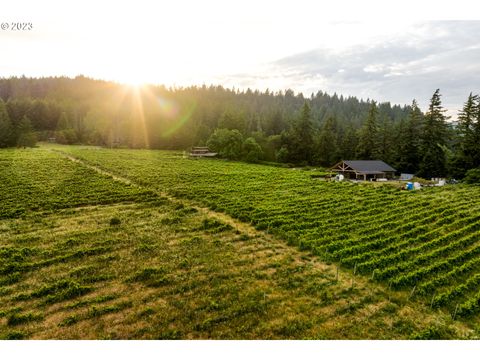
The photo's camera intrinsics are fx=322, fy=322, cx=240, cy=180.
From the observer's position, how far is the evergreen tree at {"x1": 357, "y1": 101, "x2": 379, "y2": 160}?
6228cm

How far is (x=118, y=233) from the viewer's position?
20406 millimetres

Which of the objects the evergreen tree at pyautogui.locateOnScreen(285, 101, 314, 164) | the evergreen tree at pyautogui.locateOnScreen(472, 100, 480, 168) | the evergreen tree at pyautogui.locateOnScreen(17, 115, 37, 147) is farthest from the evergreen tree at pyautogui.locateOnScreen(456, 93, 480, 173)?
the evergreen tree at pyautogui.locateOnScreen(17, 115, 37, 147)

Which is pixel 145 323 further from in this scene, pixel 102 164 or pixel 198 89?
pixel 198 89

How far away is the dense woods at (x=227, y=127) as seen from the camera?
54.2 metres

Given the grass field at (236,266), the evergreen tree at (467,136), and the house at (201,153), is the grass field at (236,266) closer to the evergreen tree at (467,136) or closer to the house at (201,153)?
the evergreen tree at (467,136)

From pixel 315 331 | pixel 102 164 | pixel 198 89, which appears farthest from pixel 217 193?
pixel 198 89

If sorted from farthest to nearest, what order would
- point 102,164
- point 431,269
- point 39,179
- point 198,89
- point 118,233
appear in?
point 198,89
point 102,164
point 39,179
point 118,233
point 431,269

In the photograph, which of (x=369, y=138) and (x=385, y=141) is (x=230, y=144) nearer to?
(x=369, y=138)

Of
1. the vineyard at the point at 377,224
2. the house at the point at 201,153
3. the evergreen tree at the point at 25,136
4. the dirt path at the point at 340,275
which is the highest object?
the evergreen tree at the point at 25,136

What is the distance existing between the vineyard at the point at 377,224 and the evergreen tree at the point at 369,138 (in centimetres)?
2438

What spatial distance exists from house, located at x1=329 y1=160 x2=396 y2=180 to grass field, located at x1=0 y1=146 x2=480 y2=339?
16521 mm

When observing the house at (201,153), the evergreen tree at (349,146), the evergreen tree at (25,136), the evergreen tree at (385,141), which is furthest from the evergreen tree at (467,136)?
the evergreen tree at (25,136)

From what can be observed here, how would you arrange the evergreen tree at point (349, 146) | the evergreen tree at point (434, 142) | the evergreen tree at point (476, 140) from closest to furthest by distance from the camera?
the evergreen tree at point (476, 140)
the evergreen tree at point (434, 142)
the evergreen tree at point (349, 146)

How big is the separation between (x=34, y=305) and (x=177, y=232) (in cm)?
925
